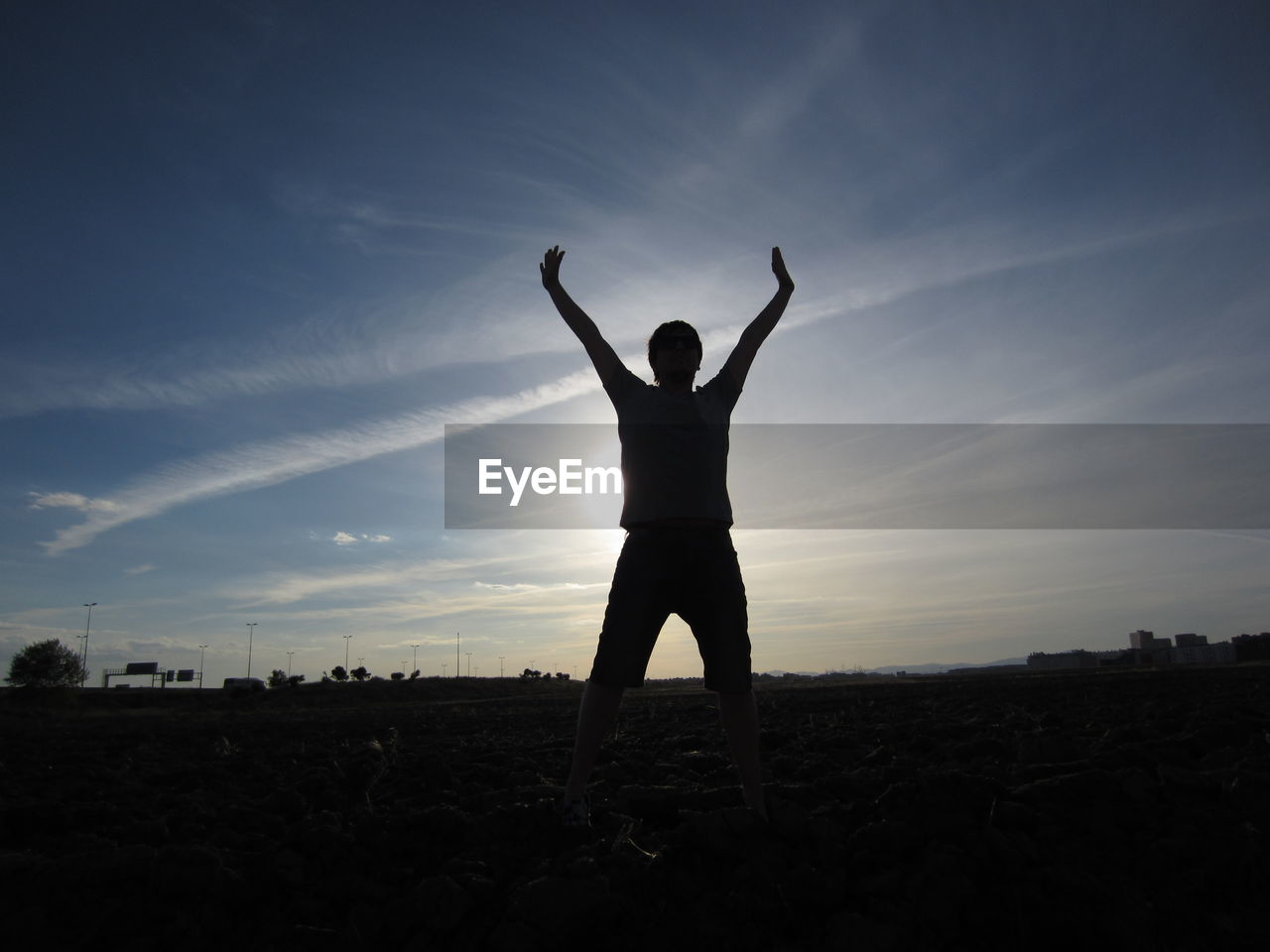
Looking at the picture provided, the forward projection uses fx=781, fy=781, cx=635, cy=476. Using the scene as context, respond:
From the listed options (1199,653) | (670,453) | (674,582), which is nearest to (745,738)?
(674,582)

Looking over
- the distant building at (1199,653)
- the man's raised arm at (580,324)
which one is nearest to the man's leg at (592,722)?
the man's raised arm at (580,324)

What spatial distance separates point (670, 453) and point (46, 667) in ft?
215

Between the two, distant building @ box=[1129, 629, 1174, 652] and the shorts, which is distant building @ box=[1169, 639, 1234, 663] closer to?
distant building @ box=[1129, 629, 1174, 652]

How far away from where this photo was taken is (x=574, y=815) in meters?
2.86

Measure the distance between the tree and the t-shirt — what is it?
6267cm

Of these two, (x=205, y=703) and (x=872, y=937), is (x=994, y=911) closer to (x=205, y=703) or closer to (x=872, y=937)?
(x=872, y=937)

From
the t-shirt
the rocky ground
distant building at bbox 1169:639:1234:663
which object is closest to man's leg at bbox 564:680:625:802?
the rocky ground

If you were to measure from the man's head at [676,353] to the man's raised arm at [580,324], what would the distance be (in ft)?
0.59

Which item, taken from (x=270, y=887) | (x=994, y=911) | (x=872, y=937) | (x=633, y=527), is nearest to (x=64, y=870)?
(x=270, y=887)

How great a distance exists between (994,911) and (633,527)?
160 centimetres

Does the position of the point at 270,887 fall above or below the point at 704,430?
below

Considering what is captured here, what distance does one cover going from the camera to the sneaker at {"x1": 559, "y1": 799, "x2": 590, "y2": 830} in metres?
2.84

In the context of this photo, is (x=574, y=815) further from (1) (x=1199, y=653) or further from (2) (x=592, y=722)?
(1) (x=1199, y=653)

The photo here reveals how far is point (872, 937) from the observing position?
1893mm
